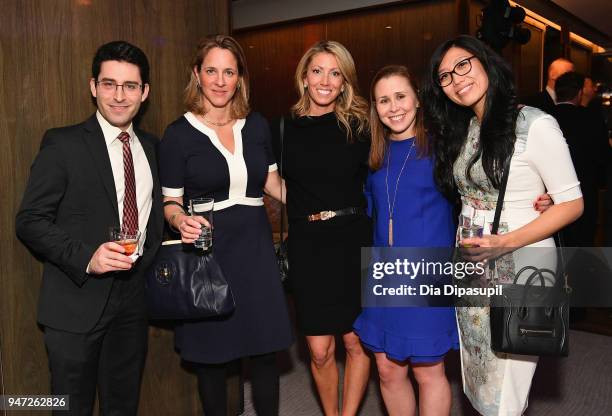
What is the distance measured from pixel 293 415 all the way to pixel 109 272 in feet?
5.46

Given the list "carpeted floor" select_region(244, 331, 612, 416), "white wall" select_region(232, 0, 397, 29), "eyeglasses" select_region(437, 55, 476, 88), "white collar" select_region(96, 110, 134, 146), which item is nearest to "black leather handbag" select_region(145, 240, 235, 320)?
"white collar" select_region(96, 110, 134, 146)

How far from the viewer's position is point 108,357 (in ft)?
7.28

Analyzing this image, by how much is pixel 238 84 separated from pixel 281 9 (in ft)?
20.6

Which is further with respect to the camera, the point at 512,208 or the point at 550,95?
the point at 550,95

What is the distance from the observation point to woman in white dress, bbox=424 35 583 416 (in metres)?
1.91

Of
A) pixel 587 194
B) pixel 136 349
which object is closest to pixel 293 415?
pixel 136 349

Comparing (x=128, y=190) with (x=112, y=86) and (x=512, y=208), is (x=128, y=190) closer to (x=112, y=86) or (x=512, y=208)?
(x=112, y=86)

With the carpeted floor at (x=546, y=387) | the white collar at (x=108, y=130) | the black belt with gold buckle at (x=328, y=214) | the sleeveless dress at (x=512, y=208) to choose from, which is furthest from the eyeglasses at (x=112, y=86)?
the carpeted floor at (x=546, y=387)

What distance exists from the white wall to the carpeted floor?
5128mm

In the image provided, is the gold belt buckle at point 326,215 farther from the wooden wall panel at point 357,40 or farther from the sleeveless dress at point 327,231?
the wooden wall panel at point 357,40

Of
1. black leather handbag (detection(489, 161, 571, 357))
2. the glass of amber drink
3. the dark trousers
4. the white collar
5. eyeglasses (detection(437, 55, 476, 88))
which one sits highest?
eyeglasses (detection(437, 55, 476, 88))

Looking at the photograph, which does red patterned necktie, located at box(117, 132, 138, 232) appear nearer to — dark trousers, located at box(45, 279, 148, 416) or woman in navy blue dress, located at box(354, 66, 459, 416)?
dark trousers, located at box(45, 279, 148, 416)

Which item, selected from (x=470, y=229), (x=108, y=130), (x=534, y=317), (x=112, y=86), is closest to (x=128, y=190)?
(x=108, y=130)

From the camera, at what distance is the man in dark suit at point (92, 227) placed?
6.26 ft
